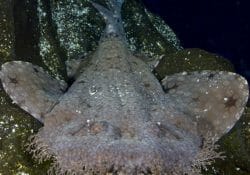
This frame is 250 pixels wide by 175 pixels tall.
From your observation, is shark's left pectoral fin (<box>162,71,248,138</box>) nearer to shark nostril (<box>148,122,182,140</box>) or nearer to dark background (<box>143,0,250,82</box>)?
shark nostril (<box>148,122,182,140</box>)

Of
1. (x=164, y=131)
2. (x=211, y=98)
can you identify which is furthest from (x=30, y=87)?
(x=211, y=98)

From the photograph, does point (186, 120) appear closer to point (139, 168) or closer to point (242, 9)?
point (139, 168)

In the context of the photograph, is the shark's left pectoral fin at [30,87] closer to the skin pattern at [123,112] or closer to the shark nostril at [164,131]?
the skin pattern at [123,112]

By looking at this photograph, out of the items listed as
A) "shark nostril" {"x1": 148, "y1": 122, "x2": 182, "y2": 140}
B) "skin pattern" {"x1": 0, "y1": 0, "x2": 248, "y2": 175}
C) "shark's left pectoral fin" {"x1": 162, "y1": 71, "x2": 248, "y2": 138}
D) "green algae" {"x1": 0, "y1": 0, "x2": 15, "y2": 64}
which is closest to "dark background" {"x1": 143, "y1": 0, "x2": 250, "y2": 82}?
"skin pattern" {"x1": 0, "y1": 0, "x2": 248, "y2": 175}

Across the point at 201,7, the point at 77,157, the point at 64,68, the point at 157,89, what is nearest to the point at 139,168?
the point at 77,157

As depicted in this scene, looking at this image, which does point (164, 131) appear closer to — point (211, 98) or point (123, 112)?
point (123, 112)

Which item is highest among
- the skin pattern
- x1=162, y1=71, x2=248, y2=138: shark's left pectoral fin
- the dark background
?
x1=162, y1=71, x2=248, y2=138: shark's left pectoral fin
